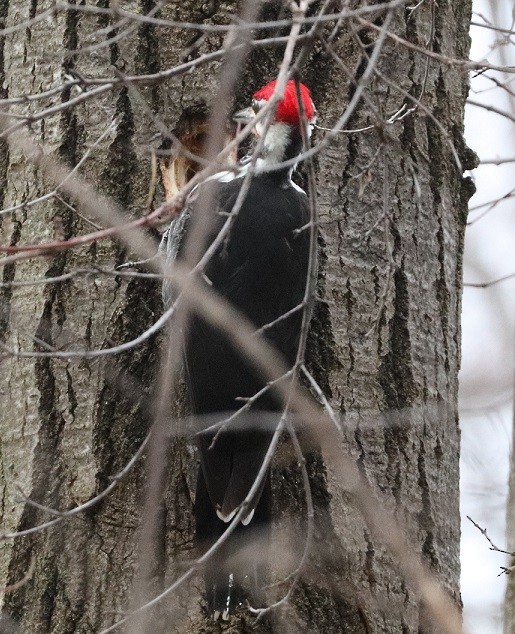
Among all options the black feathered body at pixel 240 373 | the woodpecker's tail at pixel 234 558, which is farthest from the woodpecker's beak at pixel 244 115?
the woodpecker's tail at pixel 234 558

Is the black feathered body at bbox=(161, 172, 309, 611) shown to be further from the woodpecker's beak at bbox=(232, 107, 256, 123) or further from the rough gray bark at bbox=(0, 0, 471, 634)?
the woodpecker's beak at bbox=(232, 107, 256, 123)

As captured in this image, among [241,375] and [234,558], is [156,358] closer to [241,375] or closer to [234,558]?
[241,375]

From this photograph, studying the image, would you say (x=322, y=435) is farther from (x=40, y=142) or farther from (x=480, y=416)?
(x=480, y=416)

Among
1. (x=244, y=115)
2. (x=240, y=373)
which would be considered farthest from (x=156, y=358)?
(x=244, y=115)

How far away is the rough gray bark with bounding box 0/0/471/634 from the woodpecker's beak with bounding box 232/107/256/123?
0.10 m

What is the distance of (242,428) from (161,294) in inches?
19.3

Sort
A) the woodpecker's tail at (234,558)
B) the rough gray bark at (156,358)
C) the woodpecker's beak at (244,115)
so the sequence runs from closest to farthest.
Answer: the woodpecker's tail at (234,558), the rough gray bark at (156,358), the woodpecker's beak at (244,115)

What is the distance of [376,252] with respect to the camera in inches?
131

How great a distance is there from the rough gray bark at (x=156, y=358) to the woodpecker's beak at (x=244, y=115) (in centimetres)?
10

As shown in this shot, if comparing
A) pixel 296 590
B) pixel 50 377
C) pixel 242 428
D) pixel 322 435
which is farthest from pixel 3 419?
pixel 322 435

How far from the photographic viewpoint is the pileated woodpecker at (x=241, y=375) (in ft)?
9.88

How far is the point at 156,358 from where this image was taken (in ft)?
10.4

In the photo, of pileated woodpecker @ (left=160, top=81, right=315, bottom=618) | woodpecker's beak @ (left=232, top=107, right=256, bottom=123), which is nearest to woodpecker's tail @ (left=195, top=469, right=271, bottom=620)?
pileated woodpecker @ (left=160, top=81, right=315, bottom=618)

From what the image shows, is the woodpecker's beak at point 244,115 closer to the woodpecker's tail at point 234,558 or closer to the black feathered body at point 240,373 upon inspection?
the black feathered body at point 240,373
